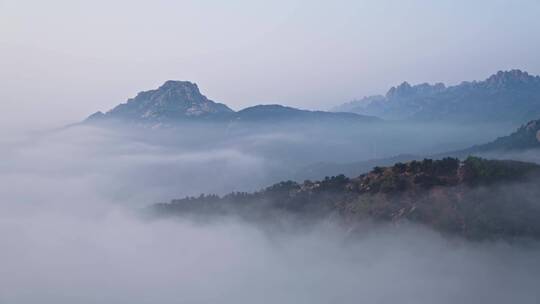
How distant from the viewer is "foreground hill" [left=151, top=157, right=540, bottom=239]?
11406cm

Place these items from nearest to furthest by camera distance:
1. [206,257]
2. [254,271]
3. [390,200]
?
1. [390,200]
2. [254,271]
3. [206,257]

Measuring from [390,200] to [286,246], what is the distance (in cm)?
3415

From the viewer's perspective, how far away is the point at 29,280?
175500mm

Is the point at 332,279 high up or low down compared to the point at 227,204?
down

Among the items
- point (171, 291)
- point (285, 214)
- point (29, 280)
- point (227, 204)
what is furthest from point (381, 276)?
point (29, 280)

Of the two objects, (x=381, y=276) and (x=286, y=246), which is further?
(x=286, y=246)

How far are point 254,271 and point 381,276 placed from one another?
39861 mm

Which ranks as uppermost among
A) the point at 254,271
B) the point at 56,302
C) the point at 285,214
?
the point at 285,214

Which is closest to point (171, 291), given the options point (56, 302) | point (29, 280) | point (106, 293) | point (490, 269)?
point (106, 293)

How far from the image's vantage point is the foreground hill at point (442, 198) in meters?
114

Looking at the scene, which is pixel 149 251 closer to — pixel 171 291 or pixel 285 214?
pixel 171 291

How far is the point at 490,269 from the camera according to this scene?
106 meters

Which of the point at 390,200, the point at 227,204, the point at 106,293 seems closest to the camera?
the point at 390,200

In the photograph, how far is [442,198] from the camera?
406ft
